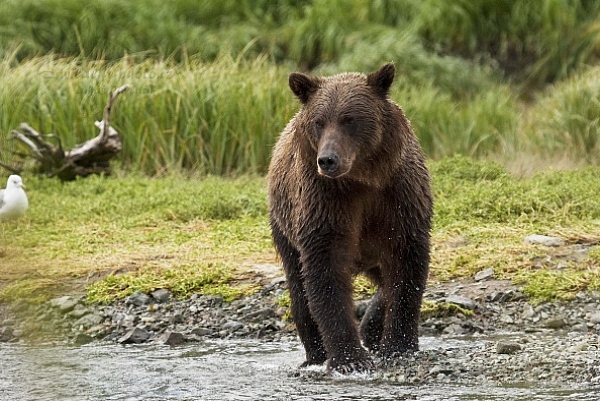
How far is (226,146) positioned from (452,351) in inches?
264

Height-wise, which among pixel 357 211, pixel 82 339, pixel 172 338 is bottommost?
pixel 82 339

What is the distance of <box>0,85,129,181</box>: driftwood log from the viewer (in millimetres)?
11562

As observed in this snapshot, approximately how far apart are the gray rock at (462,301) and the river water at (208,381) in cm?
46

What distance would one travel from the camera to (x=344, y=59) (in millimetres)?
16406

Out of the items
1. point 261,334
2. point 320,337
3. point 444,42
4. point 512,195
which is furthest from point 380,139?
point 444,42

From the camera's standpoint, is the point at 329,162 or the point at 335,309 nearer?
the point at 329,162

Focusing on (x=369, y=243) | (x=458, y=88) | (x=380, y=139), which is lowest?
(x=458, y=88)

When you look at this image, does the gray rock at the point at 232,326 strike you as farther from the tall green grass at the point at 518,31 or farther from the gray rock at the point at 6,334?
the tall green grass at the point at 518,31

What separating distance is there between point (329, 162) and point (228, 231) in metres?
4.11

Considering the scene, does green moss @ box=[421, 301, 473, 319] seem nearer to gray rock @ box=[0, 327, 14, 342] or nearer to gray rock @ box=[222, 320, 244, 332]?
gray rock @ box=[222, 320, 244, 332]

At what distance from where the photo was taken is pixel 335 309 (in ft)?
18.6

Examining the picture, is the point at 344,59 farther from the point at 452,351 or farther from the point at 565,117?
the point at 452,351

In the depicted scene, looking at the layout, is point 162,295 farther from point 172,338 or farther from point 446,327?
point 446,327

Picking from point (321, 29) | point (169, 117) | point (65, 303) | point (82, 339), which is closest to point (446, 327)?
point (82, 339)
